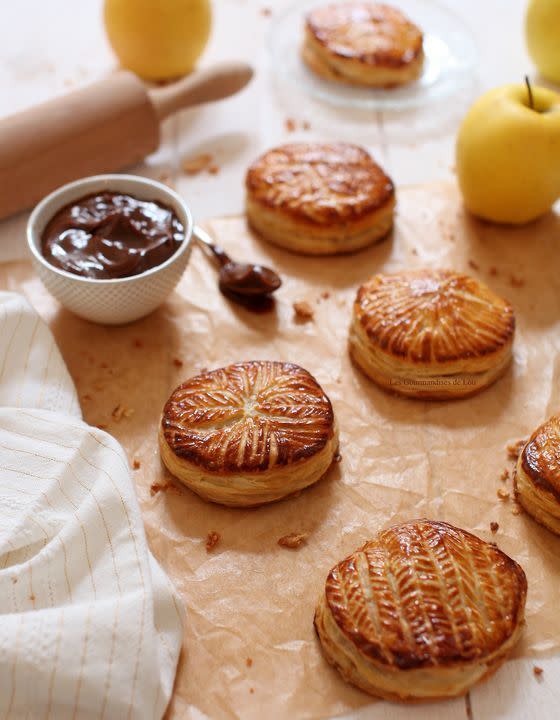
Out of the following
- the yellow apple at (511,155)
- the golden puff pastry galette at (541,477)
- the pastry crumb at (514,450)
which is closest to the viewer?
the golden puff pastry galette at (541,477)

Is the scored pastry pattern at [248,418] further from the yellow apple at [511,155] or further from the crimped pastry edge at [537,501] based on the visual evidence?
the yellow apple at [511,155]

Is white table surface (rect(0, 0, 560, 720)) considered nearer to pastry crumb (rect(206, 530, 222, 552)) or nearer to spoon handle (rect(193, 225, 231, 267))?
spoon handle (rect(193, 225, 231, 267))

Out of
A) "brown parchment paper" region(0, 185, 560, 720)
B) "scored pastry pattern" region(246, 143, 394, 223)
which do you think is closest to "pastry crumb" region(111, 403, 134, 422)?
"brown parchment paper" region(0, 185, 560, 720)

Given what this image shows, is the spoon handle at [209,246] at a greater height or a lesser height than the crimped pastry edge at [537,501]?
greater

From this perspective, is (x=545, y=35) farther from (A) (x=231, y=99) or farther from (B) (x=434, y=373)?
(B) (x=434, y=373)

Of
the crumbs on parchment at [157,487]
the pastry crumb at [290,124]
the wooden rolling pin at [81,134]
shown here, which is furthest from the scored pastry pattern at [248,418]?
the pastry crumb at [290,124]

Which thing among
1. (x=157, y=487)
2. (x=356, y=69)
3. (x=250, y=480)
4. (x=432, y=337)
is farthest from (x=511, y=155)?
(x=157, y=487)

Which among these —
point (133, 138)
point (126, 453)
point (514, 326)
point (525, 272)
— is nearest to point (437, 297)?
point (514, 326)
